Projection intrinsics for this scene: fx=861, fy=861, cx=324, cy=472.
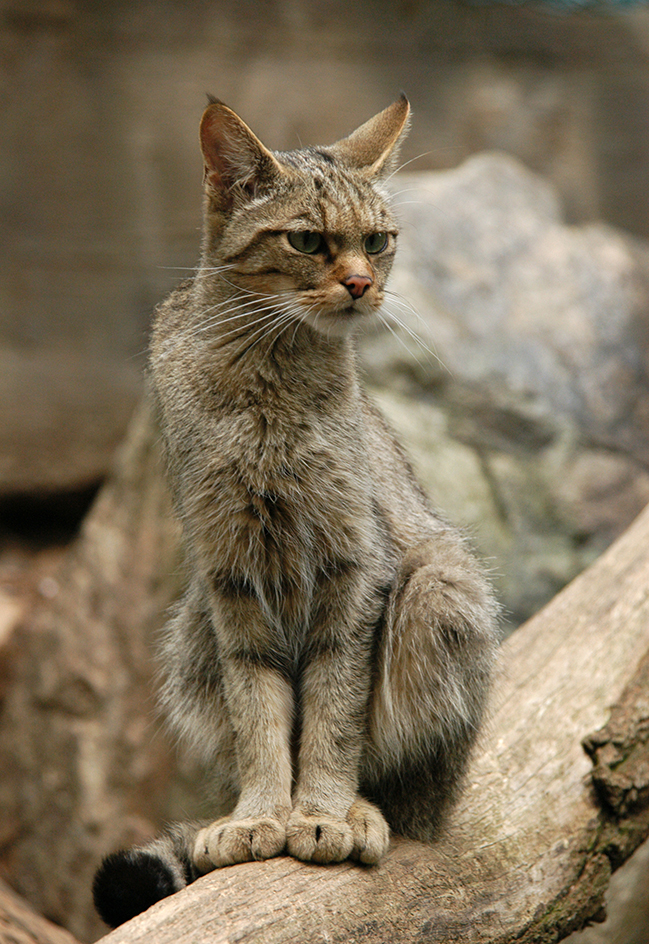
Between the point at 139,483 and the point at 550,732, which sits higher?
the point at 550,732

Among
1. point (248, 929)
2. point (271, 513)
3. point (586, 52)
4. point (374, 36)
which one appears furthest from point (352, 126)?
point (248, 929)

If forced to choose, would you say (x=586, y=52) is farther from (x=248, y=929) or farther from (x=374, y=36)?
(x=248, y=929)

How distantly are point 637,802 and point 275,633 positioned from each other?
4.06 ft

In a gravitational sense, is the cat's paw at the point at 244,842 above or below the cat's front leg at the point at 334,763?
below

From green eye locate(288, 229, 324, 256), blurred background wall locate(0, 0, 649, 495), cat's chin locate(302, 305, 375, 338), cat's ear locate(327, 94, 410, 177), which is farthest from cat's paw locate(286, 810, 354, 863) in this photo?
blurred background wall locate(0, 0, 649, 495)

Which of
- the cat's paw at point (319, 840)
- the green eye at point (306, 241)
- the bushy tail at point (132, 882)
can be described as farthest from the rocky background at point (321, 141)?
the cat's paw at point (319, 840)

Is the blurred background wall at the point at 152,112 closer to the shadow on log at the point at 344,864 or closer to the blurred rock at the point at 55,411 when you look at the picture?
the blurred rock at the point at 55,411

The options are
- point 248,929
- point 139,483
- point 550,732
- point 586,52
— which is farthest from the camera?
point 586,52

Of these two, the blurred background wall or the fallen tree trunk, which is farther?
the blurred background wall

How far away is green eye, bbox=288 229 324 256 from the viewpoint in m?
2.47

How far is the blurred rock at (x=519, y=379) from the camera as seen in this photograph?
472 cm

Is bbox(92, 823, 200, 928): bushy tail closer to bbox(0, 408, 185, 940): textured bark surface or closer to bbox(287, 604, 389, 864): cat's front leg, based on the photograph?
bbox(287, 604, 389, 864): cat's front leg

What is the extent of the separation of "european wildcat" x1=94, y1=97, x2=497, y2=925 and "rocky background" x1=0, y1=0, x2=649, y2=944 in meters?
2.44

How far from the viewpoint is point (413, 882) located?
2352 mm
